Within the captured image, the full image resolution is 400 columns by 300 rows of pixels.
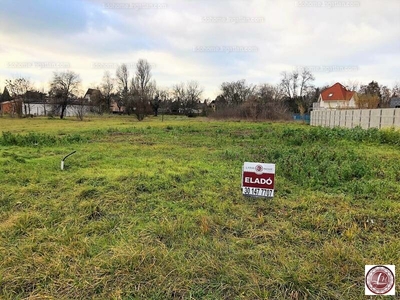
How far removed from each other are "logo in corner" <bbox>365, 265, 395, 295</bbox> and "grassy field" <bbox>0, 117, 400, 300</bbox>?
0.83 ft

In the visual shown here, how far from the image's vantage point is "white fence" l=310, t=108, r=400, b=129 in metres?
12.8

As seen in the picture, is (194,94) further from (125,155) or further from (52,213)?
(52,213)

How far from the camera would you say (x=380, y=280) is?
148 cm

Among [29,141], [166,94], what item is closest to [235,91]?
[166,94]

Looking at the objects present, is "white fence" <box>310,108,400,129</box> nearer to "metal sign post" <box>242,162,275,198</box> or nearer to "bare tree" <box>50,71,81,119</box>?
"metal sign post" <box>242,162,275,198</box>

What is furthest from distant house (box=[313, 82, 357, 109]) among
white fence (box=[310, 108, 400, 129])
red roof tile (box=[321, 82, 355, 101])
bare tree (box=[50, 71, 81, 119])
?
bare tree (box=[50, 71, 81, 119])

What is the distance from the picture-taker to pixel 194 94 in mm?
53375

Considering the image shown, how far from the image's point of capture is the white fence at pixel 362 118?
12.8 meters

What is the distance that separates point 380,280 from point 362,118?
54.6ft

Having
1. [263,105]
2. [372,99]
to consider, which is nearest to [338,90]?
[372,99]

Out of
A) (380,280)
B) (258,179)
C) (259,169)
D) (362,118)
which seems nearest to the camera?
(380,280)

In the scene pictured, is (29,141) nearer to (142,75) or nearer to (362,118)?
(362,118)

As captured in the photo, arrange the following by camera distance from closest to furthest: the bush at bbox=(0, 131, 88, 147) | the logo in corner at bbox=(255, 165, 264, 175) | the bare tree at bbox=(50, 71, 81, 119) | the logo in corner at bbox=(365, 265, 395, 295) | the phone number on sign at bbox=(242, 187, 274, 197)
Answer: the logo in corner at bbox=(365, 265, 395, 295)
the logo in corner at bbox=(255, 165, 264, 175)
the phone number on sign at bbox=(242, 187, 274, 197)
the bush at bbox=(0, 131, 88, 147)
the bare tree at bbox=(50, 71, 81, 119)

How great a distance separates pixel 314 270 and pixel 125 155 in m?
5.45
